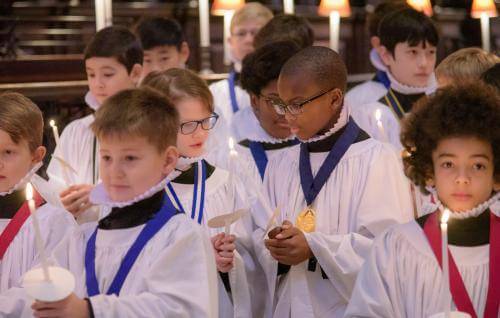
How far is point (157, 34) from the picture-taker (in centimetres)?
738

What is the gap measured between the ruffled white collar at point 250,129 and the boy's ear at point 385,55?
1308 millimetres

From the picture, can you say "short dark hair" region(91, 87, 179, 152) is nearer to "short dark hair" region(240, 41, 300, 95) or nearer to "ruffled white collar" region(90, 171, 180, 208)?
"ruffled white collar" region(90, 171, 180, 208)

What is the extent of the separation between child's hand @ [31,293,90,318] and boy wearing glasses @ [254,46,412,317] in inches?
48.2

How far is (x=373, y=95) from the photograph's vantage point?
21.9ft

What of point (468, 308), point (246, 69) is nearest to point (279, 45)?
point (246, 69)

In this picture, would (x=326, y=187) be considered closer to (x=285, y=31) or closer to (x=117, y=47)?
(x=117, y=47)

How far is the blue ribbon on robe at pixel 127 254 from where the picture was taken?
3.55 metres

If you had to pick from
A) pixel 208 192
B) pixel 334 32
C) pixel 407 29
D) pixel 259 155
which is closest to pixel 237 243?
pixel 208 192

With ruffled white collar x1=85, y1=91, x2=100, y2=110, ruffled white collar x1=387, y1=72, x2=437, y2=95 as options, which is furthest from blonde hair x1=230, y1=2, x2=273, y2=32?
ruffled white collar x1=85, y1=91, x2=100, y2=110

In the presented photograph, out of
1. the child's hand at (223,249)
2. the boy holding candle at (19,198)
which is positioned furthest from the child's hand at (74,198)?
the child's hand at (223,249)

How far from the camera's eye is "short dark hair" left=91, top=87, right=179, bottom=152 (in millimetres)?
3660

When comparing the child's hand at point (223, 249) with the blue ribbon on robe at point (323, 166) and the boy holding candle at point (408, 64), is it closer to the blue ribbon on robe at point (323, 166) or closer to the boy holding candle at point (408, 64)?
the blue ribbon on robe at point (323, 166)

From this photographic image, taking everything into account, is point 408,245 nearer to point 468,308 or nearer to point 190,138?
point 468,308

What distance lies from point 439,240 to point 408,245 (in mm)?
115
